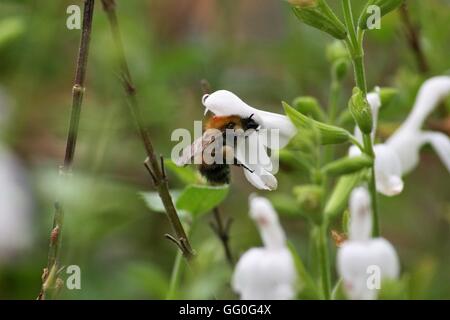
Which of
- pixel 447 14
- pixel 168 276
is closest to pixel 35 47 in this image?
pixel 168 276

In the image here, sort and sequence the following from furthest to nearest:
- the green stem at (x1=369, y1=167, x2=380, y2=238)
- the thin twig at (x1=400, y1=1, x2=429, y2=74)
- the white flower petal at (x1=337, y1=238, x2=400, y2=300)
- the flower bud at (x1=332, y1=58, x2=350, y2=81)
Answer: the thin twig at (x1=400, y1=1, x2=429, y2=74)
the flower bud at (x1=332, y1=58, x2=350, y2=81)
the green stem at (x1=369, y1=167, x2=380, y2=238)
the white flower petal at (x1=337, y1=238, x2=400, y2=300)

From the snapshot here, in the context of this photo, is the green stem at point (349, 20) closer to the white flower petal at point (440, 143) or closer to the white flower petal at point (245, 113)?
the white flower petal at point (245, 113)

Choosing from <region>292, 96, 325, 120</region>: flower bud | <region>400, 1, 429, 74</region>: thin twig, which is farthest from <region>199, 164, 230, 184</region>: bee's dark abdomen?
<region>400, 1, 429, 74</region>: thin twig

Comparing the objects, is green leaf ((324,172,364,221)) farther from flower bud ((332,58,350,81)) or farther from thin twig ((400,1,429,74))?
thin twig ((400,1,429,74))

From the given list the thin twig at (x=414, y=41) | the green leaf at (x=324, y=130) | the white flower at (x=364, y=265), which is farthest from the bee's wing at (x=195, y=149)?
the thin twig at (x=414, y=41)

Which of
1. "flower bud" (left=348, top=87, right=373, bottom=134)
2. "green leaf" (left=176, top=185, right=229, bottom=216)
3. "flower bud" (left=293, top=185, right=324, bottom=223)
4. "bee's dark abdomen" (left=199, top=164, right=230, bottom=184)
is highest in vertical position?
"bee's dark abdomen" (left=199, top=164, right=230, bottom=184)

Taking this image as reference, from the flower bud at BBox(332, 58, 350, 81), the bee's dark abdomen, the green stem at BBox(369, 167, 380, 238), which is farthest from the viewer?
the flower bud at BBox(332, 58, 350, 81)

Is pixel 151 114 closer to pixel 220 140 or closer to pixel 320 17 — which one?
pixel 220 140
